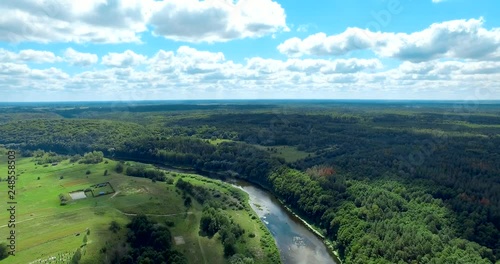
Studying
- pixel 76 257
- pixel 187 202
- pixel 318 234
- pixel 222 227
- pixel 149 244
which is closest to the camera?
pixel 76 257

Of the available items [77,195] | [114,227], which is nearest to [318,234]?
[114,227]

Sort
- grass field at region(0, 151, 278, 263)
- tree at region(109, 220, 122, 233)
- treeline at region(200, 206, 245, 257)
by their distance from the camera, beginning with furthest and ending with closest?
tree at region(109, 220, 122, 233), treeline at region(200, 206, 245, 257), grass field at region(0, 151, 278, 263)

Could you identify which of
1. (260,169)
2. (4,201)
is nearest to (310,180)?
(260,169)

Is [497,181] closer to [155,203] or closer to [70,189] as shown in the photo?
[155,203]

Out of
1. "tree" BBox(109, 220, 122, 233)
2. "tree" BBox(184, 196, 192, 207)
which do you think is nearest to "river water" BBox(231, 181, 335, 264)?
"tree" BBox(184, 196, 192, 207)

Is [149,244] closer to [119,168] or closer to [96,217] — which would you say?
[96,217]

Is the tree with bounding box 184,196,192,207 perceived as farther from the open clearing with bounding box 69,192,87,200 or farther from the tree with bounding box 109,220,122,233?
the open clearing with bounding box 69,192,87,200
